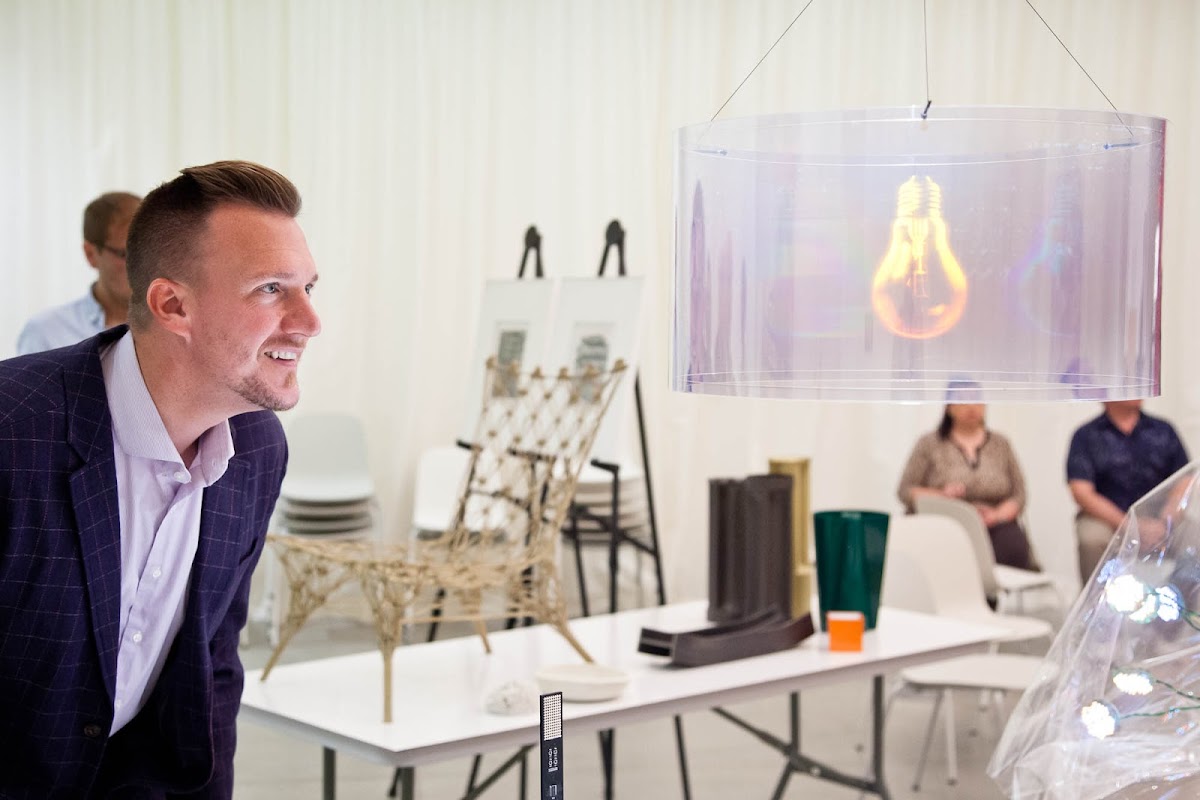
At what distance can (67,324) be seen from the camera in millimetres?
4008

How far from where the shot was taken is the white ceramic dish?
2.70m

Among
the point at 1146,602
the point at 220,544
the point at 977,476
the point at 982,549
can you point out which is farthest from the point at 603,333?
the point at 1146,602

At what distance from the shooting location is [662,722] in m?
4.93

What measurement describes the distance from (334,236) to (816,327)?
5133 mm

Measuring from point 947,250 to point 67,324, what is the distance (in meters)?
3.09

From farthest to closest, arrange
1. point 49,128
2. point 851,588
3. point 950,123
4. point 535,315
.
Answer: point 49,128 → point 535,315 → point 851,588 → point 950,123

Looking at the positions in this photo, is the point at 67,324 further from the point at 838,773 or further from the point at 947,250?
the point at 947,250

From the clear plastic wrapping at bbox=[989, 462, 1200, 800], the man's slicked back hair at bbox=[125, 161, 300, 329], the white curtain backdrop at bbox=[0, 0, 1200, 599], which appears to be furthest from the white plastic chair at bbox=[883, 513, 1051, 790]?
the man's slicked back hair at bbox=[125, 161, 300, 329]

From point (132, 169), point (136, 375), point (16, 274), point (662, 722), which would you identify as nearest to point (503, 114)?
point (132, 169)

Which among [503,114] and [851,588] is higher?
[503,114]

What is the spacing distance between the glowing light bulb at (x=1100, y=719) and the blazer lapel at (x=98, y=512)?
117 cm

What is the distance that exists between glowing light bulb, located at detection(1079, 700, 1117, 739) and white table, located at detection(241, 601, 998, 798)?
1037 millimetres

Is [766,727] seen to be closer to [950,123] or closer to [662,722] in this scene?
[662,722]

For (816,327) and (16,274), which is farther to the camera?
(16,274)
